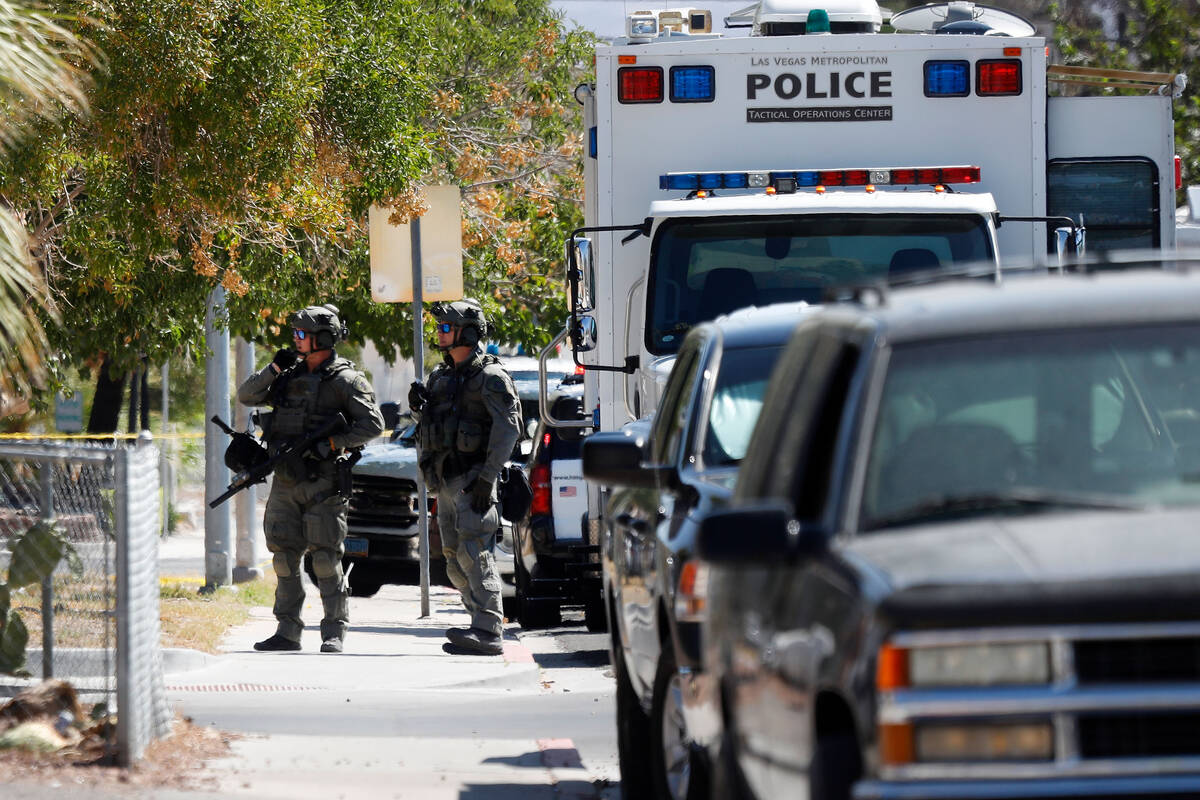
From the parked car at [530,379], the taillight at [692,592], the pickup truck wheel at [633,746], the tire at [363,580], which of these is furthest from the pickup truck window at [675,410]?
the tire at [363,580]

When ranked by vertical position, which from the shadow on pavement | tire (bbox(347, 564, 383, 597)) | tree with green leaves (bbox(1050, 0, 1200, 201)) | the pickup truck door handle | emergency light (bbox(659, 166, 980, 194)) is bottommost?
tire (bbox(347, 564, 383, 597))

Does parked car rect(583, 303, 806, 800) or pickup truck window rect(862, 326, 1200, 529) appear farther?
parked car rect(583, 303, 806, 800)

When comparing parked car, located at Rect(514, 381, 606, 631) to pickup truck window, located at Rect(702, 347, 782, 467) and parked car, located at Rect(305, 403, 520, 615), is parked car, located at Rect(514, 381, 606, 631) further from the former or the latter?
pickup truck window, located at Rect(702, 347, 782, 467)

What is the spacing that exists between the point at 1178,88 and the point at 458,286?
5477mm

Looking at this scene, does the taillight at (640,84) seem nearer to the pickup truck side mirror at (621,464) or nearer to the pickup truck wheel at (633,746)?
the pickup truck wheel at (633,746)

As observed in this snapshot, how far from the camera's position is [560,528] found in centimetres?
1333

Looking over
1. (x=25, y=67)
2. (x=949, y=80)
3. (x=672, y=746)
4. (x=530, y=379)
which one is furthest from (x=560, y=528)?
(x=672, y=746)

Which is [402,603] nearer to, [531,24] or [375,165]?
[375,165]

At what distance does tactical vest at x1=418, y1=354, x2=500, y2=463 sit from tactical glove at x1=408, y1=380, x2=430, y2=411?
11 centimetres

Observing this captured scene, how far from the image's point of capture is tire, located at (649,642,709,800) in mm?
5844

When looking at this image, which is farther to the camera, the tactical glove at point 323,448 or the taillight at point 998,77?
the tactical glove at point 323,448

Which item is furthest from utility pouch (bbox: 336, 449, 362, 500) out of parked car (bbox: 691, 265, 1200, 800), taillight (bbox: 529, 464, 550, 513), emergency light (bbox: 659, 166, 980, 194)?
parked car (bbox: 691, 265, 1200, 800)

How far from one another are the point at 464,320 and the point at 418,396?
716mm

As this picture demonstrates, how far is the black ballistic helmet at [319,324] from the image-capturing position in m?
11.4
